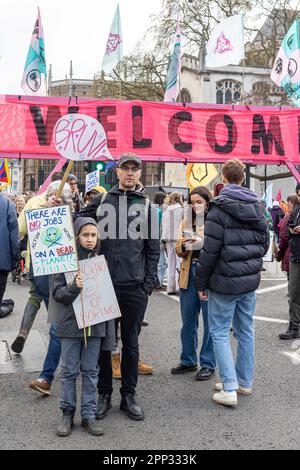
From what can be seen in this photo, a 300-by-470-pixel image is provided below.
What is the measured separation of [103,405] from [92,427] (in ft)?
1.16

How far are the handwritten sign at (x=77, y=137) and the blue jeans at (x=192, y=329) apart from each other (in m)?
1.47

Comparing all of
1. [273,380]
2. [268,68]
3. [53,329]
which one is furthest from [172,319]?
[268,68]

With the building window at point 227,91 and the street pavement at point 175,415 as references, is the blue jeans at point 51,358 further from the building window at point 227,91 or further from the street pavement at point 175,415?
the building window at point 227,91

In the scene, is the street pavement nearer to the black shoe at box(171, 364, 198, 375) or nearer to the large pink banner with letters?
the black shoe at box(171, 364, 198, 375)

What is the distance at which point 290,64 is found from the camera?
10.3m

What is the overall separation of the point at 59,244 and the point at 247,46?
41.2 metres

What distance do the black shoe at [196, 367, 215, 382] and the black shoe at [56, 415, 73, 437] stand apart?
1543 millimetres

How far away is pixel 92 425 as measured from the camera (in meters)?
3.63

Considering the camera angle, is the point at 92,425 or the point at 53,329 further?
the point at 53,329

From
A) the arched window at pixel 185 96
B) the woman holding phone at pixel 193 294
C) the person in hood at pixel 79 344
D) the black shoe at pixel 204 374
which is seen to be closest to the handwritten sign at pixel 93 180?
the woman holding phone at pixel 193 294

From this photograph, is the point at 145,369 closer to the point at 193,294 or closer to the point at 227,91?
the point at 193,294

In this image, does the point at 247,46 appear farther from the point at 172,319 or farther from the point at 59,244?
the point at 59,244

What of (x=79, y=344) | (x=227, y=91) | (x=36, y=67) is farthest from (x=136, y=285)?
(x=227, y=91)

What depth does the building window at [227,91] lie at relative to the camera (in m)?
36.0
